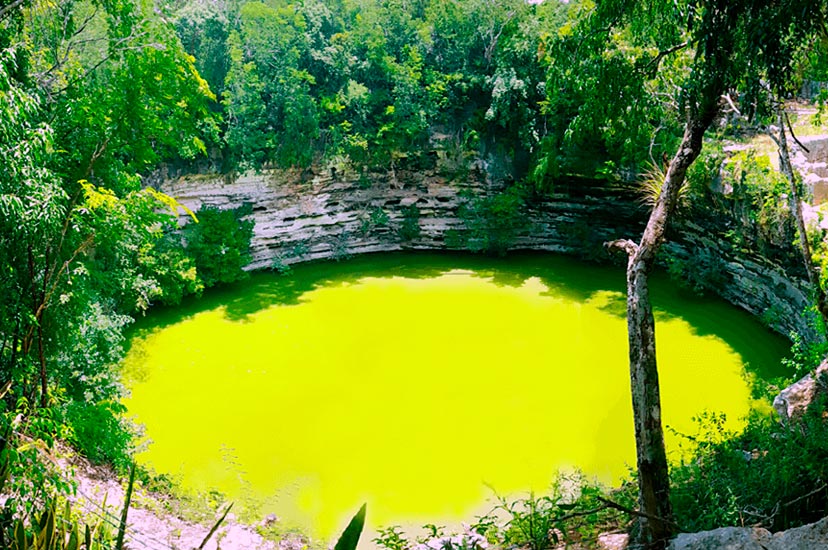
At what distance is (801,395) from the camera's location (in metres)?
4.98

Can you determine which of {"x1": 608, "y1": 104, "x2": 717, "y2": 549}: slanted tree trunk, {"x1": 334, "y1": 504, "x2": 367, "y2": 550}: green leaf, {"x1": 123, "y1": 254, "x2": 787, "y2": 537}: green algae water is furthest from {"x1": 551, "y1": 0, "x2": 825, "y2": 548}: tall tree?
{"x1": 123, "y1": 254, "x2": 787, "y2": 537}: green algae water

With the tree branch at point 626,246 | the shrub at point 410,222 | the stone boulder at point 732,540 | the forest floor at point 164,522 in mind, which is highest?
the tree branch at point 626,246

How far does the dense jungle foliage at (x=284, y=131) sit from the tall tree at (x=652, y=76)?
0.02 metres

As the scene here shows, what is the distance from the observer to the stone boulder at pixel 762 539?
8.04 feet

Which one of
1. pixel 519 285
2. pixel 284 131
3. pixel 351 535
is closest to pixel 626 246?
pixel 351 535

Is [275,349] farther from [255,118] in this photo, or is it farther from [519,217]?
[519,217]

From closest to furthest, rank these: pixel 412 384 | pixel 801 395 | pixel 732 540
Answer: pixel 732 540, pixel 801 395, pixel 412 384

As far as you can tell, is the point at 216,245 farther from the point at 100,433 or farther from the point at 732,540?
the point at 732,540

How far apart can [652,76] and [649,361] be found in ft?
5.52

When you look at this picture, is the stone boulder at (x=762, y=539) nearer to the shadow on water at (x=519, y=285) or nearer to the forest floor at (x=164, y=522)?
the forest floor at (x=164, y=522)

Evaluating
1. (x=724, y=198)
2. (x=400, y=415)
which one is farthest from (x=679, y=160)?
(x=724, y=198)

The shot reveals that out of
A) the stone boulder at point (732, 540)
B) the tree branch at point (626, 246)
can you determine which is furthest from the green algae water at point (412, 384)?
the stone boulder at point (732, 540)

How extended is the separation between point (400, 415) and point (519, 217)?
5582mm

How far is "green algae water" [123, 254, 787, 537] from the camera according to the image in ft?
19.7
